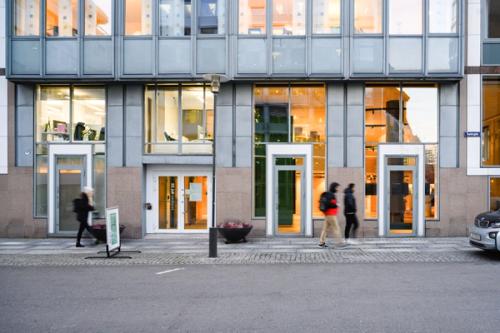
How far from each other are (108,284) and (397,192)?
36.2ft

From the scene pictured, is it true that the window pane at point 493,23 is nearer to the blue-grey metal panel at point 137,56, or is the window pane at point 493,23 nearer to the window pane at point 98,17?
the blue-grey metal panel at point 137,56

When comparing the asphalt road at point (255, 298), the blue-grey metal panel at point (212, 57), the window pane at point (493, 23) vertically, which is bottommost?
the asphalt road at point (255, 298)

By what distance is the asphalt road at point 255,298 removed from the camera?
21.2ft

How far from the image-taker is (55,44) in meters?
15.7

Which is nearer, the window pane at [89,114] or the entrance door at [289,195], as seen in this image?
the entrance door at [289,195]

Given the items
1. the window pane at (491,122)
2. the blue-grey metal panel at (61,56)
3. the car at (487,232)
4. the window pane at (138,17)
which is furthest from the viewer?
the window pane at (491,122)

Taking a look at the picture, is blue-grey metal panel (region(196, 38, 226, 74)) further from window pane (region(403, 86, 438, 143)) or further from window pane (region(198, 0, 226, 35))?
window pane (region(403, 86, 438, 143))

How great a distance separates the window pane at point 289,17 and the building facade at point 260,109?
5 cm

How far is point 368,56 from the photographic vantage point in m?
15.3

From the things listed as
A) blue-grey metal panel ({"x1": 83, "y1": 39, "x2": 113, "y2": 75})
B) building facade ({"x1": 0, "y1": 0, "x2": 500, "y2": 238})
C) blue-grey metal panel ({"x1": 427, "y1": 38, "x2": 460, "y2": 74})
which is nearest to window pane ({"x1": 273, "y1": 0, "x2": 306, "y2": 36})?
building facade ({"x1": 0, "y1": 0, "x2": 500, "y2": 238})

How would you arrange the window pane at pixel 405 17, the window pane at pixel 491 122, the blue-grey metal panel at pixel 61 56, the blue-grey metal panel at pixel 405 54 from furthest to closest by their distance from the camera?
the window pane at pixel 491 122
the blue-grey metal panel at pixel 61 56
the window pane at pixel 405 17
the blue-grey metal panel at pixel 405 54

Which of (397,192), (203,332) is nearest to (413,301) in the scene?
(203,332)

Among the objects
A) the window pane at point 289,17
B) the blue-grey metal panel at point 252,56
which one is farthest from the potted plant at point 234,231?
the window pane at point 289,17

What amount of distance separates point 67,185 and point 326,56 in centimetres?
A: 1080
